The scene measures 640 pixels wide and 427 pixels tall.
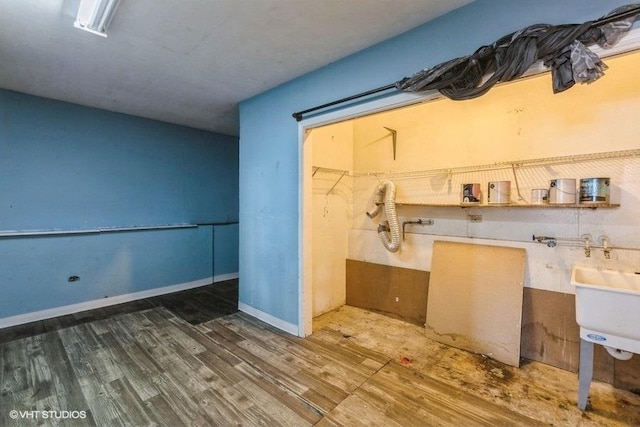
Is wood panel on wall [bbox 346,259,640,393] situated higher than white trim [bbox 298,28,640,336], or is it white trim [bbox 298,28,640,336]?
white trim [bbox 298,28,640,336]

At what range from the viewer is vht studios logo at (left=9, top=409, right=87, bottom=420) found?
1.70 m

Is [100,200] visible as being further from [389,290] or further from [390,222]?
[389,290]

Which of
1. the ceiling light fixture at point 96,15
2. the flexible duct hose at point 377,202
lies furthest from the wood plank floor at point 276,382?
the ceiling light fixture at point 96,15

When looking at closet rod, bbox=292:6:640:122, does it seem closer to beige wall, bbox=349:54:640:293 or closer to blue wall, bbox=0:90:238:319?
beige wall, bbox=349:54:640:293

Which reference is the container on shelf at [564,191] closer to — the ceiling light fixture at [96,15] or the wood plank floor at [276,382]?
the wood plank floor at [276,382]

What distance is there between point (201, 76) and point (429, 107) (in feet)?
7.57

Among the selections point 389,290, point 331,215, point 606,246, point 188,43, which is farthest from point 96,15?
Answer: point 606,246

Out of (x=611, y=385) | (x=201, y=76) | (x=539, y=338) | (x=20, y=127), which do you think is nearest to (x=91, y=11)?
(x=201, y=76)

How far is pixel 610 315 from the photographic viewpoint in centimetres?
161

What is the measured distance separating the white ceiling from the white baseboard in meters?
2.44

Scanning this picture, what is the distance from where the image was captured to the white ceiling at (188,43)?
1.73m

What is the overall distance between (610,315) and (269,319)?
8.95 ft

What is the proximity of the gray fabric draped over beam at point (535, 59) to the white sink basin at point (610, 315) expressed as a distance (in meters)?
1.18

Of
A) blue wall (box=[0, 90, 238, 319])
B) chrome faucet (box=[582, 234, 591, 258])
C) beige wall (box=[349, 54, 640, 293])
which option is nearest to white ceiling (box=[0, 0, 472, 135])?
blue wall (box=[0, 90, 238, 319])
